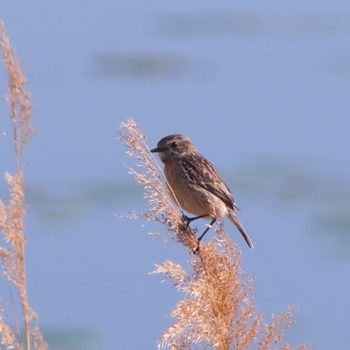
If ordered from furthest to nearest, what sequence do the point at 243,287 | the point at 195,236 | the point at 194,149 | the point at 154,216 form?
the point at 194,149, the point at 195,236, the point at 154,216, the point at 243,287

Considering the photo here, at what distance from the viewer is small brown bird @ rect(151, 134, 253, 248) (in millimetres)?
5688

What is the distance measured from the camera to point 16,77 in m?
2.53

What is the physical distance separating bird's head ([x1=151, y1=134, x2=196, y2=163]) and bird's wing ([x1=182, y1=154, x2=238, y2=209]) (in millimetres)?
107

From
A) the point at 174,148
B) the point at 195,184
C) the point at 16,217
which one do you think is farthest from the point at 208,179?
the point at 16,217

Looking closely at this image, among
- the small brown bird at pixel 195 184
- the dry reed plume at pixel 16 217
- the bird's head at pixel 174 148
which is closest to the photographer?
the dry reed plume at pixel 16 217

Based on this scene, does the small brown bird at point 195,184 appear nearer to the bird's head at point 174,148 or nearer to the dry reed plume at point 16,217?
the bird's head at point 174,148

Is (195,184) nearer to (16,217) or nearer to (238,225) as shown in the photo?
(238,225)

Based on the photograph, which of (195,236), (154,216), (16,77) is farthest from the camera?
(195,236)

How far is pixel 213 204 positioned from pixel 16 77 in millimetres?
3258

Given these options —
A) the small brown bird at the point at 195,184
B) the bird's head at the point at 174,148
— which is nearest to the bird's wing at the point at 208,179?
the small brown bird at the point at 195,184

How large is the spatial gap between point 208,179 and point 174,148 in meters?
0.38

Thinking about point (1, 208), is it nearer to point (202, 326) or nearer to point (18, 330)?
point (18, 330)

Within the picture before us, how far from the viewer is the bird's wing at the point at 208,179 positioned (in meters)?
5.76

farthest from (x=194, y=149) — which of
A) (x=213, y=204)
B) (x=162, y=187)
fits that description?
(x=162, y=187)
